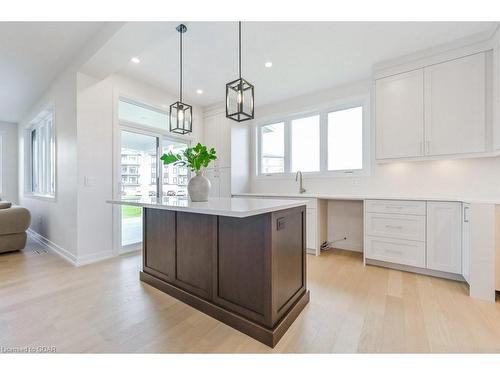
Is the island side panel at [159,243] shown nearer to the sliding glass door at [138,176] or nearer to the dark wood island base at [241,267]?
the dark wood island base at [241,267]

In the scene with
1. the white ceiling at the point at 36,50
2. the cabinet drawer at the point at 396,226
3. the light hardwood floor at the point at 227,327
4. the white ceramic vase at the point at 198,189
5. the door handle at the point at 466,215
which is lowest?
the light hardwood floor at the point at 227,327

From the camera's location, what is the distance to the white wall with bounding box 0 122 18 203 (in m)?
5.70

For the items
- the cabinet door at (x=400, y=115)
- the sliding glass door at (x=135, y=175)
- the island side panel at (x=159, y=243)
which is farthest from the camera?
the sliding glass door at (x=135, y=175)

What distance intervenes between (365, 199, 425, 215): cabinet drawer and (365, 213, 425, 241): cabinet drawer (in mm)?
50

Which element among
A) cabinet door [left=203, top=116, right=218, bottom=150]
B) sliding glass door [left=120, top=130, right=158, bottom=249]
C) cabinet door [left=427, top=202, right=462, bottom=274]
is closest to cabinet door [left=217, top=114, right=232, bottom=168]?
cabinet door [left=203, top=116, right=218, bottom=150]

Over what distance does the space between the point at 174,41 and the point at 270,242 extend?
2542 mm

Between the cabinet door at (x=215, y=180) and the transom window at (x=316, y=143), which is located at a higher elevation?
the transom window at (x=316, y=143)

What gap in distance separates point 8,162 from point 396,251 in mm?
8615

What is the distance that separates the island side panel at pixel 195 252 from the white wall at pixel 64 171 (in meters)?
1.90

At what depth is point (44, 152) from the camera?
4.58 meters

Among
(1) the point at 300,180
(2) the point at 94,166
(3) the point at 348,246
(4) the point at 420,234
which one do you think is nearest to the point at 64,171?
(2) the point at 94,166

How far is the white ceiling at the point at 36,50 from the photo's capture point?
2.34m

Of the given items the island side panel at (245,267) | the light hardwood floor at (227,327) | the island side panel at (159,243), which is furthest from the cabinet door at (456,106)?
the island side panel at (159,243)
